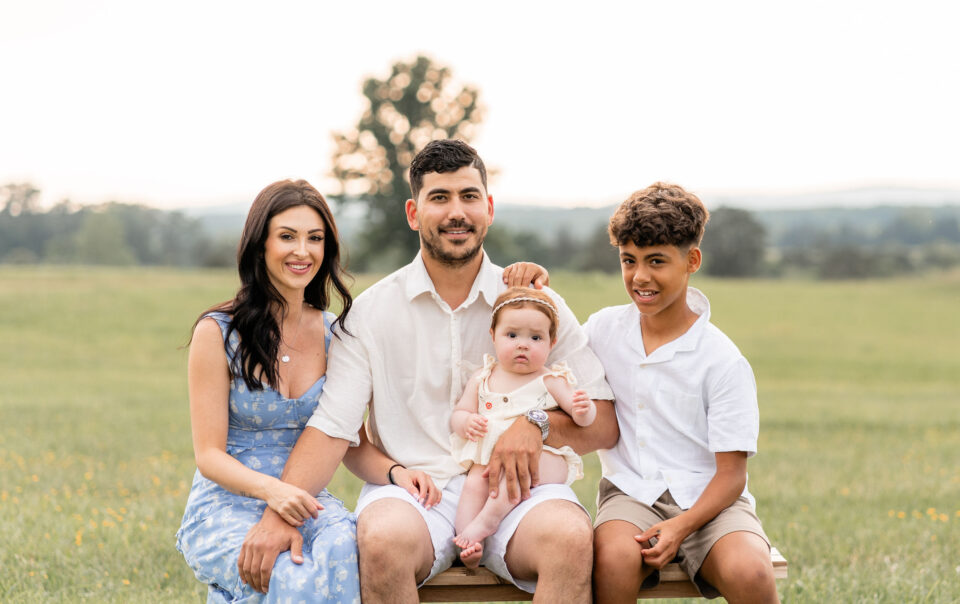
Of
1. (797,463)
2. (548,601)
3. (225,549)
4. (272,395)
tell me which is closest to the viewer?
(548,601)

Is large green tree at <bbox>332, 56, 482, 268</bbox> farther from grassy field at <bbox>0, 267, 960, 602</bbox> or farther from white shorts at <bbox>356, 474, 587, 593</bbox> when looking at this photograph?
white shorts at <bbox>356, 474, 587, 593</bbox>

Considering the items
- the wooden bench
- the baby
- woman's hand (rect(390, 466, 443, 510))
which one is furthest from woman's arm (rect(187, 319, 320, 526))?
the baby

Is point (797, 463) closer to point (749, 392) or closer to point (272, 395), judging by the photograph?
point (749, 392)

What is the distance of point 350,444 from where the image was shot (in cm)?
372

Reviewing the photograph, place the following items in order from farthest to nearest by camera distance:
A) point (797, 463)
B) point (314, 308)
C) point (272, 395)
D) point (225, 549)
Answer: point (797, 463)
point (314, 308)
point (272, 395)
point (225, 549)

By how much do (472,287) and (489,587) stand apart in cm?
118

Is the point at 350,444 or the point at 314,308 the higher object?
the point at 314,308

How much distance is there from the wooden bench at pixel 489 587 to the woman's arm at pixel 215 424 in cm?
51

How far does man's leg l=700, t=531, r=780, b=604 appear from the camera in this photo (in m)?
3.10

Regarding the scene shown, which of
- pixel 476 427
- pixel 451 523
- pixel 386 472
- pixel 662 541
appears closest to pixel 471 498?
pixel 451 523

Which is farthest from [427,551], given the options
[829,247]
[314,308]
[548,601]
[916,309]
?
[829,247]

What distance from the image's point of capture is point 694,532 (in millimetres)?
3354

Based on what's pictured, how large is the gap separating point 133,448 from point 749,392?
6.85m

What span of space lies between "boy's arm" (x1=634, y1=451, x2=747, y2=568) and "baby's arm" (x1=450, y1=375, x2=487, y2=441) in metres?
0.69
